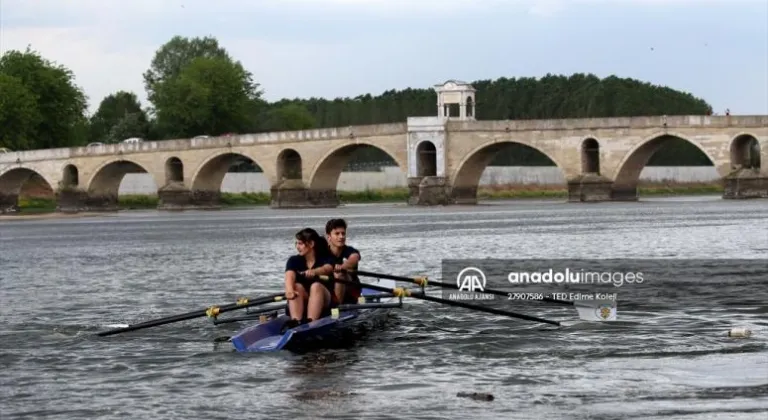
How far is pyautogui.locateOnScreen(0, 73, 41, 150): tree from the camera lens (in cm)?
9044

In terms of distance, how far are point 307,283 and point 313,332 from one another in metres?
0.75

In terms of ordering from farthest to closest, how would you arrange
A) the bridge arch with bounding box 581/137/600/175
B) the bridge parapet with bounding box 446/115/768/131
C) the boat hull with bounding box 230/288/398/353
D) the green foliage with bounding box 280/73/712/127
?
the green foliage with bounding box 280/73/712/127, the bridge arch with bounding box 581/137/600/175, the bridge parapet with bounding box 446/115/768/131, the boat hull with bounding box 230/288/398/353

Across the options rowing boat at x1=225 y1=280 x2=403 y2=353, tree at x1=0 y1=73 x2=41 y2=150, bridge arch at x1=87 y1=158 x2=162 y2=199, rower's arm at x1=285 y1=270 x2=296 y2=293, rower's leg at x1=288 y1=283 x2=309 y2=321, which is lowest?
rowing boat at x1=225 y1=280 x2=403 y2=353

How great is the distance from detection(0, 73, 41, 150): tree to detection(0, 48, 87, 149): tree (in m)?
0.13

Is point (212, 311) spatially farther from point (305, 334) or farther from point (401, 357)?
point (401, 357)

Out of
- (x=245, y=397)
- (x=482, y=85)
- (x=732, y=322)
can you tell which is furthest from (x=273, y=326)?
(x=482, y=85)

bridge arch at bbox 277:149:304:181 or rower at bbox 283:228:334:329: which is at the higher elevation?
bridge arch at bbox 277:149:304:181

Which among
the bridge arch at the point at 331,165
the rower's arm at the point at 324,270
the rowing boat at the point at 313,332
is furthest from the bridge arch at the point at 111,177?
the rower's arm at the point at 324,270

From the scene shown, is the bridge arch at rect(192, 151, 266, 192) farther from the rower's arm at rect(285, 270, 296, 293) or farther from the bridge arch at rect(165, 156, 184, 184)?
the rower's arm at rect(285, 270, 296, 293)

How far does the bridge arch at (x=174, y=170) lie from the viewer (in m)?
87.6

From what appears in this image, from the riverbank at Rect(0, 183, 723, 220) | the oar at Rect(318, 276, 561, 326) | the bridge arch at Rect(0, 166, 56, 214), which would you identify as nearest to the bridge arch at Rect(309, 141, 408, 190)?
the riverbank at Rect(0, 183, 723, 220)

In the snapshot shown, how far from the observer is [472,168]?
253 ft

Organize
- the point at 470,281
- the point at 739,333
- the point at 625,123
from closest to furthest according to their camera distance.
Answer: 1. the point at 739,333
2. the point at 470,281
3. the point at 625,123

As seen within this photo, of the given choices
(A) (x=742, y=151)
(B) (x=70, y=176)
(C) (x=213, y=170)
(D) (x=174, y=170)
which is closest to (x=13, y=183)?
(B) (x=70, y=176)
